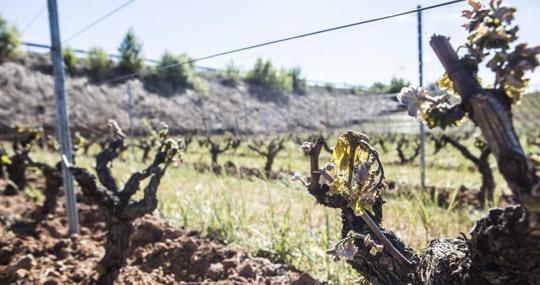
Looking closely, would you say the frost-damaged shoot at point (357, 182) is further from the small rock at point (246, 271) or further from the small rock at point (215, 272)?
the small rock at point (215, 272)

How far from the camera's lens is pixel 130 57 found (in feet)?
84.7

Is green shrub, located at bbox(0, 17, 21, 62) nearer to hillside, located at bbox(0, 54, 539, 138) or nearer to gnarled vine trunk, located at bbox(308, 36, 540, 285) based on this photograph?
hillside, located at bbox(0, 54, 539, 138)

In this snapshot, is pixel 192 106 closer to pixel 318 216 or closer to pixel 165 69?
pixel 165 69

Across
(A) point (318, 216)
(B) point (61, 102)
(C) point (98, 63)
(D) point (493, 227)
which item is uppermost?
(C) point (98, 63)

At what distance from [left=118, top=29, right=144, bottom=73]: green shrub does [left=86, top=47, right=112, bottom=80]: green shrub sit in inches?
43.8

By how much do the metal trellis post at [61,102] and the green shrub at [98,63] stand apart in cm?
2276

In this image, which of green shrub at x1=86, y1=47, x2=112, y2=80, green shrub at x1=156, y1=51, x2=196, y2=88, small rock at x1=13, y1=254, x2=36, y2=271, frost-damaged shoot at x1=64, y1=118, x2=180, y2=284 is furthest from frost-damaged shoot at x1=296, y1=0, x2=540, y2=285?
green shrub at x1=156, y1=51, x2=196, y2=88

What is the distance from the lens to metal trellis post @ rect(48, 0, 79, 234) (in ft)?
12.5

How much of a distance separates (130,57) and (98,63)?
194 cm

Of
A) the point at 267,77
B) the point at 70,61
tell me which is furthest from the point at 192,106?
the point at 267,77

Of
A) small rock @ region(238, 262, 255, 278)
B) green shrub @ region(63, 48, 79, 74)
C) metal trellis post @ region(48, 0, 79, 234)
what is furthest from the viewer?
green shrub @ region(63, 48, 79, 74)

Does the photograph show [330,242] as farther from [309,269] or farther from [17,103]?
[17,103]

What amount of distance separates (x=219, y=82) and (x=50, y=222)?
94.0ft

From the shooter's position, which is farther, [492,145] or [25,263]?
[25,263]
